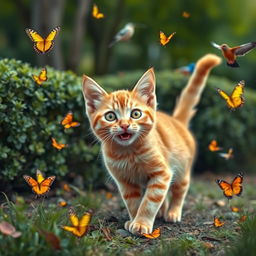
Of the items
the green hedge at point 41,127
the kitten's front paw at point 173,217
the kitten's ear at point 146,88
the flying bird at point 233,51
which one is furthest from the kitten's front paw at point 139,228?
the flying bird at point 233,51

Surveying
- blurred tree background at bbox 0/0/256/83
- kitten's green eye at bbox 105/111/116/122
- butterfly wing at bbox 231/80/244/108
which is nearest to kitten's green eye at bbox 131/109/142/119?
kitten's green eye at bbox 105/111/116/122

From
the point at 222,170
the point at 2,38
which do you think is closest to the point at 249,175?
the point at 222,170

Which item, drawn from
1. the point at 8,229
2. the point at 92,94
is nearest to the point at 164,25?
the point at 92,94

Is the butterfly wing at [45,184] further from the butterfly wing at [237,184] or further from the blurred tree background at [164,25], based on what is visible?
the blurred tree background at [164,25]

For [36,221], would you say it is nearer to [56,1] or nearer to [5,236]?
[5,236]

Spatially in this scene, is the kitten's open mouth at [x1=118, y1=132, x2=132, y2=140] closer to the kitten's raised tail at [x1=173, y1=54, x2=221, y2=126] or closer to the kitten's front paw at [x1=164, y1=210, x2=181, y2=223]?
the kitten's front paw at [x1=164, y1=210, x2=181, y2=223]

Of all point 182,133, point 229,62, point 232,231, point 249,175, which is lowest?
point 249,175
